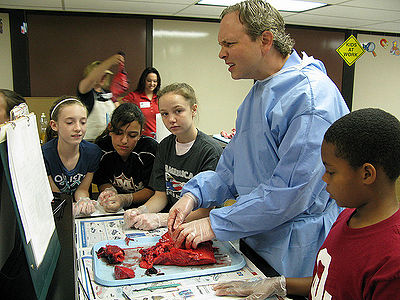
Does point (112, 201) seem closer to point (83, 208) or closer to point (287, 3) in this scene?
point (83, 208)

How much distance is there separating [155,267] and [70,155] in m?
1.03

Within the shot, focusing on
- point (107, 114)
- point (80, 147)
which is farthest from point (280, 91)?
point (107, 114)

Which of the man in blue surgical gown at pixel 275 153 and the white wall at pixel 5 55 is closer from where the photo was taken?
the man in blue surgical gown at pixel 275 153

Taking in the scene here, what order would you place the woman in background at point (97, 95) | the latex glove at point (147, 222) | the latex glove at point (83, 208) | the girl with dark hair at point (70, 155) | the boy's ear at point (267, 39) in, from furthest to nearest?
the woman in background at point (97, 95) < the girl with dark hair at point (70, 155) < the latex glove at point (83, 208) < the latex glove at point (147, 222) < the boy's ear at point (267, 39)

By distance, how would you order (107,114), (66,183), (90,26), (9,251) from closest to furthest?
(9,251), (66,183), (107,114), (90,26)

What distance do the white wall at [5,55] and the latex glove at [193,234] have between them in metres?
4.09

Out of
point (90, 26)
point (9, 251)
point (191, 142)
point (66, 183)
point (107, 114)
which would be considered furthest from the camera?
point (90, 26)

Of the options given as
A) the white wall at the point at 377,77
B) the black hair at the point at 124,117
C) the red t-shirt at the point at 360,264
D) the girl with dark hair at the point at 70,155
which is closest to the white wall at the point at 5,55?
the girl with dark hair at the point at 70,155

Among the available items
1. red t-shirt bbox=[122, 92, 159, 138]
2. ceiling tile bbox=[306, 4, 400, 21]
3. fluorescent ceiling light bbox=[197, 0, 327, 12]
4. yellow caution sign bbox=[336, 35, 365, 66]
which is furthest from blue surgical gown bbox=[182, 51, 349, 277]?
ceiling tile bbox=[306, 4, 400, 21]

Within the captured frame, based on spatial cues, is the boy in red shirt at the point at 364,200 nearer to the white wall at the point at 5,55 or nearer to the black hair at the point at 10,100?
the black hair at the point at 10,100

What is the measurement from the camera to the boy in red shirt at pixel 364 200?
70 cm

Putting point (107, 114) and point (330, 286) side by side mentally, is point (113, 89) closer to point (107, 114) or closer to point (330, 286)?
point (107, 114)

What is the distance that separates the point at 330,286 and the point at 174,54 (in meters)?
4.41

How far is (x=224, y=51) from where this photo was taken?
1123 mm
